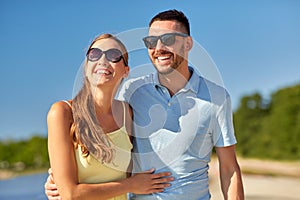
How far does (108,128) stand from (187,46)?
20.4 inches

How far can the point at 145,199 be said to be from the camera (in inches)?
88.4

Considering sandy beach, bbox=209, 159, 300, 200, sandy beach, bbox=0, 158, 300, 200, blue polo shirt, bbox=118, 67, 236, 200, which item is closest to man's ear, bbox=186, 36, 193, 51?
blue polo shirt, bbox=118, 67, 236, 200

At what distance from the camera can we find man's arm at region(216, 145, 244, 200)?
2314 mm

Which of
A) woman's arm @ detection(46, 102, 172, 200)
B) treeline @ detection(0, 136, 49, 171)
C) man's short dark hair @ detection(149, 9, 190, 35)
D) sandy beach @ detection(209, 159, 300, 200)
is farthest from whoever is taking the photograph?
treeline @ detection(0, 136, 49, 171)

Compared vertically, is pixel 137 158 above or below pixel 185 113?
below

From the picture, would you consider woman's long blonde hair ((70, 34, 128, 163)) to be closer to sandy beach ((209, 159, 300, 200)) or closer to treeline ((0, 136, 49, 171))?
sandy beach ((209, 159, 300, 200))

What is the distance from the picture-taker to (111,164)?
2137mm

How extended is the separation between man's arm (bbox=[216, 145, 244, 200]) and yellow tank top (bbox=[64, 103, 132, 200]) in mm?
423

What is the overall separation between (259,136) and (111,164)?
18.7 m

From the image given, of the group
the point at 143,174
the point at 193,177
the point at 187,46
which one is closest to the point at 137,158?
the point at 143,174

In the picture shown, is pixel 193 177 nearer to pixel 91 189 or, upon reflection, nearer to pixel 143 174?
pixel 143 174

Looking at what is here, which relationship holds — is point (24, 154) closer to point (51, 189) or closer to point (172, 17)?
point (51, 189)

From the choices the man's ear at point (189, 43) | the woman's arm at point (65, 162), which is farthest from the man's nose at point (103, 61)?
the man's ear at point (189, 43)

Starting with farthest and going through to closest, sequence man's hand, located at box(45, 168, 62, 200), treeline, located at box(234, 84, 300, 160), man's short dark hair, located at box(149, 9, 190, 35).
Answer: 1. treeline, located at box(234, 84, 300, 160)
2. man's short dark hair, located at box(149, 9, 190, 35)
3. man's hand, located at box(45, 168, 62, 200)
